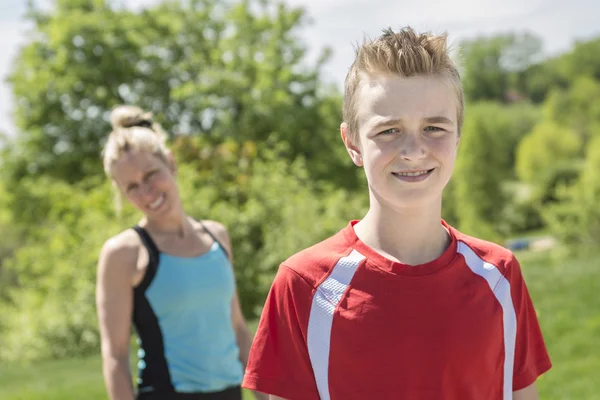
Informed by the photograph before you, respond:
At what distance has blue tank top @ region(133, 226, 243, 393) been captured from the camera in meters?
3.18

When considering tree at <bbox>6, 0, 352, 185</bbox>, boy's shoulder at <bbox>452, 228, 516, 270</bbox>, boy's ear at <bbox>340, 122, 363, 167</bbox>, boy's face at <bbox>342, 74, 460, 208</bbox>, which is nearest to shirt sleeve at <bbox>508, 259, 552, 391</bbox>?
boy's shoulder at <bbox>452, 228, 516, 270</bbox>

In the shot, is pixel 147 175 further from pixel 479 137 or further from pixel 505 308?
pixel 479 137

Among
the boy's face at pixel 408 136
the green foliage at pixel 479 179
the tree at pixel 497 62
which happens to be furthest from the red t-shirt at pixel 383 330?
the tree at pixel 497 62

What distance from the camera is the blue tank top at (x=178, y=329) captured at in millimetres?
3178

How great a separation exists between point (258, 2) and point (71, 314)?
714 inches

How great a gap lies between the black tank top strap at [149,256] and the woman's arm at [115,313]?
0.20 feet

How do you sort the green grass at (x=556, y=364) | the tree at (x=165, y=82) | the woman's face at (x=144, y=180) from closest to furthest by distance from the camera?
the woman's face at (x=144, y=180) → the green grass at (x=556, y=364) → the tree at (x=165, y=82)

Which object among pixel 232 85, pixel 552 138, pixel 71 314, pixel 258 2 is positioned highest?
pixel 258 2

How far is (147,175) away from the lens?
3.29 meters

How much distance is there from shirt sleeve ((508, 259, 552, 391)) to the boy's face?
0.34m

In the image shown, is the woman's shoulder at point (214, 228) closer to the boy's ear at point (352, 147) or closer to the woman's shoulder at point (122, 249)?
the woman's shoulder at point (122, 249)

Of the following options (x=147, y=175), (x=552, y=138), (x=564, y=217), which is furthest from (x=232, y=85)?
(x=552, y=138)

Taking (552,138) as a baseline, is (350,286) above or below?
above

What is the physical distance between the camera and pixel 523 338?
2012 millimetres
